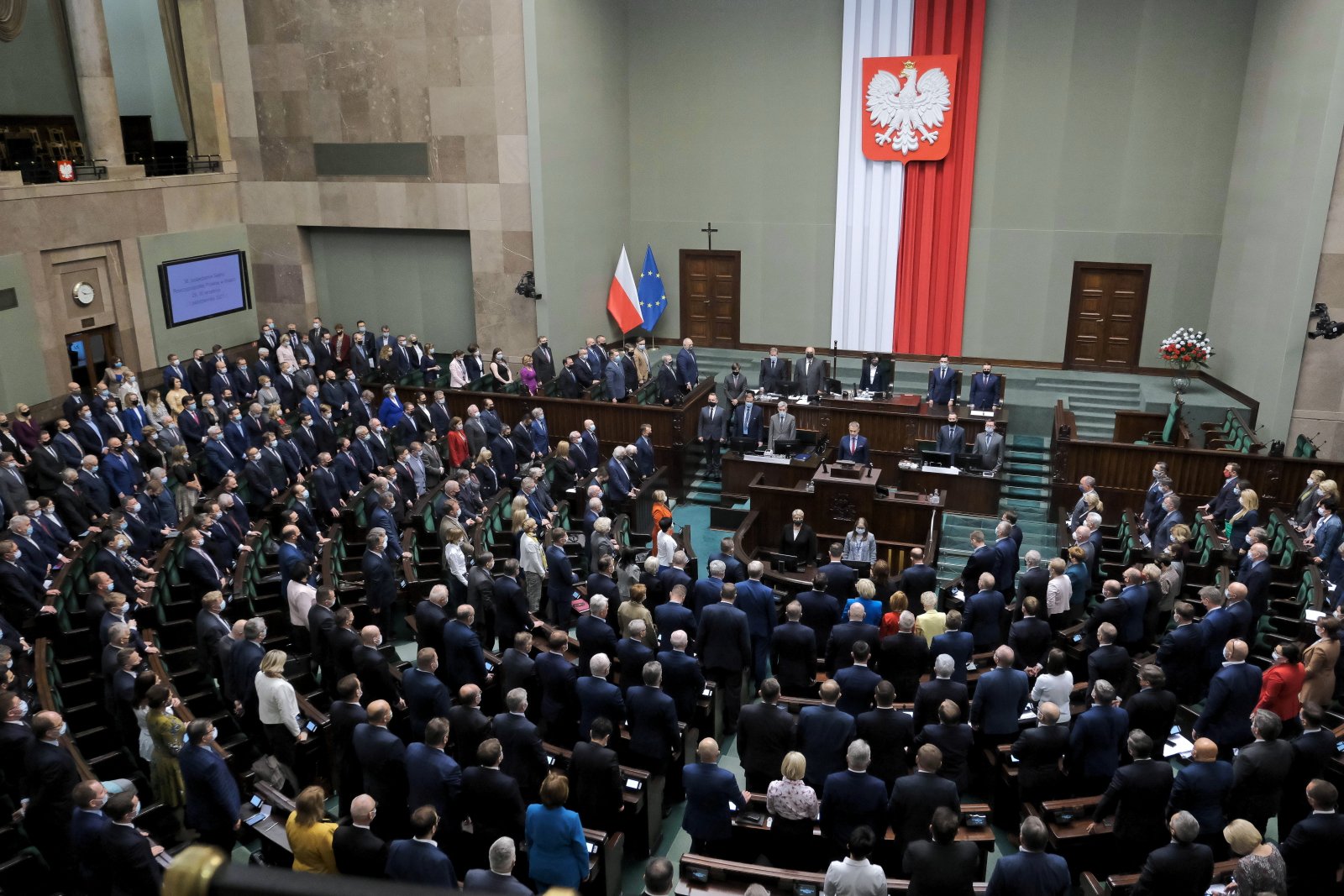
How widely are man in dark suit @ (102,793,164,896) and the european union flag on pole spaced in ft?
53.3

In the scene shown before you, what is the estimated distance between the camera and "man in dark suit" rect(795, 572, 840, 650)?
27.7 ft

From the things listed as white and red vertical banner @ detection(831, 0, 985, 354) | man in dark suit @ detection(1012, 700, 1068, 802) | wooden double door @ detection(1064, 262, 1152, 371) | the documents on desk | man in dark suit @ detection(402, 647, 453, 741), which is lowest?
the documents on desk

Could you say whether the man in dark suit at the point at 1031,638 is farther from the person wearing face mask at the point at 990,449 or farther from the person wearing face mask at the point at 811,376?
the person wearing face mask at the point at 811,376

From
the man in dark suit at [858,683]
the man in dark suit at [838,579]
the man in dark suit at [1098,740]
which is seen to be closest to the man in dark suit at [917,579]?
the man in dark suit at [838,579]

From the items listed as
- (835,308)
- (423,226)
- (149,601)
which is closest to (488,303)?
(423,226)

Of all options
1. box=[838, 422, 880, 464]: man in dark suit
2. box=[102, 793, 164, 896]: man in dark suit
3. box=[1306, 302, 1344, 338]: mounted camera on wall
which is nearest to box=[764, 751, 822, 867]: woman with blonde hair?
box=[102, 793, 164, 896]: man in dark suit

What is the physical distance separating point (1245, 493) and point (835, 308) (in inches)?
411

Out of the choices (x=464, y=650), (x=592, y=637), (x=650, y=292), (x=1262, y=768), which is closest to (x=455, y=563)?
(x=464, y=650)

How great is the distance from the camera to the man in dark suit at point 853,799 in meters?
5.58

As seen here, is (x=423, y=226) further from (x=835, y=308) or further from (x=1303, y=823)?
(x=1303, y=823)

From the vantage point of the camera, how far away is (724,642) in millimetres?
7891

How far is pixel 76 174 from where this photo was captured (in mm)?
16047

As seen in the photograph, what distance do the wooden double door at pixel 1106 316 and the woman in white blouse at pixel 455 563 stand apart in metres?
13.8

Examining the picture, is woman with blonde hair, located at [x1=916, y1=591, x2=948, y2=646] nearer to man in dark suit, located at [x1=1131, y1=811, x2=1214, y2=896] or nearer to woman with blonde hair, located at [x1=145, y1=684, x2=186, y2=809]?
man in dark suit, located at [x1=1131, y1=811, x2=1214, y2=896]
